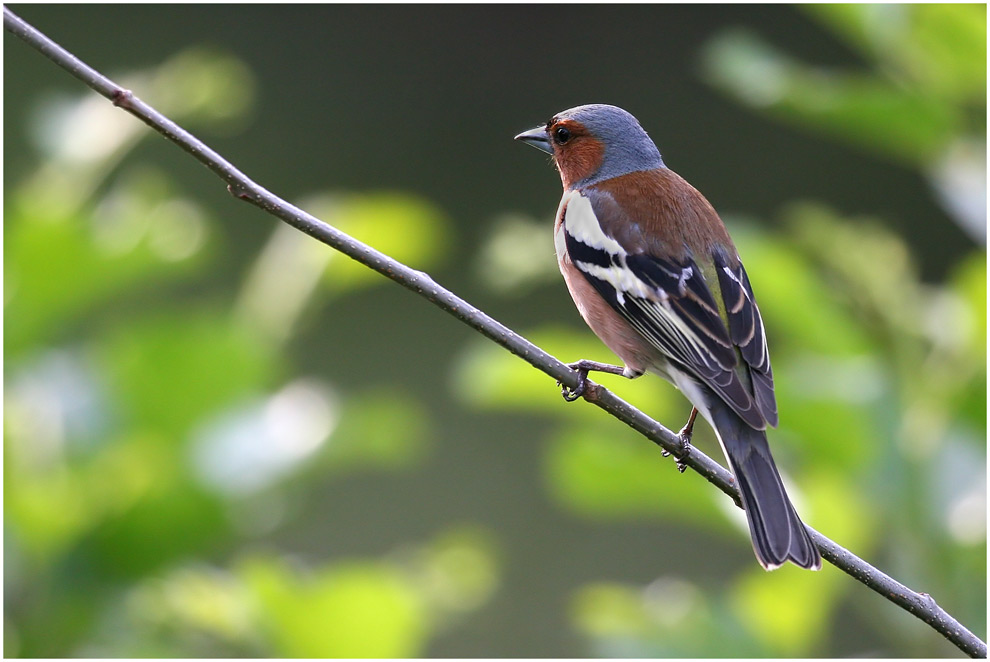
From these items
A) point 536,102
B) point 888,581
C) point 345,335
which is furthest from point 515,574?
point 888,581

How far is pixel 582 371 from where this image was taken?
1.96m

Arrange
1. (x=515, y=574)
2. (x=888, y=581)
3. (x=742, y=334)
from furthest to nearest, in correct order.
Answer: (x=515, y=574) → (x=742, y=334) → (x=888, y=581)

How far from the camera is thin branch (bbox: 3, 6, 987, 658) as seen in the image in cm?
152

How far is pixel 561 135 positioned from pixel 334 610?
1.11 m

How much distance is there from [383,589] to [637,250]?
99 cm

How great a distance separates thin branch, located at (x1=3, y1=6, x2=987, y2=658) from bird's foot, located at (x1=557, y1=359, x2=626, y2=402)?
0.06 m

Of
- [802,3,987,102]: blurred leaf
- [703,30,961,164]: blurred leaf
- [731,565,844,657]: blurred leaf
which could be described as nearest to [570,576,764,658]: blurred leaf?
[731,565,844,657]: blurred leaf

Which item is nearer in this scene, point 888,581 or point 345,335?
point 888,581

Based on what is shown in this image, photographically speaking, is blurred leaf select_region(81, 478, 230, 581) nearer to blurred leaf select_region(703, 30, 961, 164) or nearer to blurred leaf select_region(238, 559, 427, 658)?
blurred leaf select_region(238, 559, 427, 658)

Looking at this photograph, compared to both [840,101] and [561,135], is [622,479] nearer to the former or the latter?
[561,135]

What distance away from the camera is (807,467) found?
2566 millimetres

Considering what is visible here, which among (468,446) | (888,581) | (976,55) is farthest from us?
(468,446)

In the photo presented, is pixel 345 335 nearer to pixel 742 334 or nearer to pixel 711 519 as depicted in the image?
pixel 711 519

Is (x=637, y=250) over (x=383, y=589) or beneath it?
over
